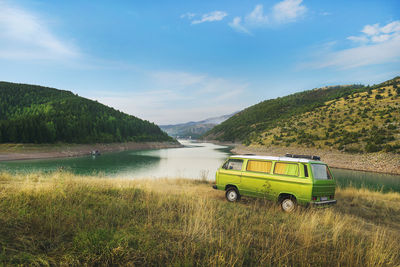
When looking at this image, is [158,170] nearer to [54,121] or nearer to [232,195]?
[232,195]

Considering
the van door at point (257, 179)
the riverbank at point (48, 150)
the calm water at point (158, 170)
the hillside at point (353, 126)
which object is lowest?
the calm water at point (158, 170)

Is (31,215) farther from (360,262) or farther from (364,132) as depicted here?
(364,132)

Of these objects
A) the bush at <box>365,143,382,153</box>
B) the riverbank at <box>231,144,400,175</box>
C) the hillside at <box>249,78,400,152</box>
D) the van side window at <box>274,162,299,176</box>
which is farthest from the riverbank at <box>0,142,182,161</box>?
the bush at <box>365,143,382,153</box>

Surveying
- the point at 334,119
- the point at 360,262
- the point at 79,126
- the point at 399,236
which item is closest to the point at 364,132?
the point at 334,119

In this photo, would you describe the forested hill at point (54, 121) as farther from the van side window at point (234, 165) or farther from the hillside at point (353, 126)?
the van side window at point (234, 165)

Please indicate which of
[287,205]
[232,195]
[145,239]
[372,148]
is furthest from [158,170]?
[372,148]

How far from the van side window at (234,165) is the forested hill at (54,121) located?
76004mm

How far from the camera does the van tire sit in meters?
9.79

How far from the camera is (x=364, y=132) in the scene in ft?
165

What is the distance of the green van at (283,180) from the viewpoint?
31.6 ft

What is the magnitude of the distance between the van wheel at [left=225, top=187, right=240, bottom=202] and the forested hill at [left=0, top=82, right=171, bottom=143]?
3002 inches

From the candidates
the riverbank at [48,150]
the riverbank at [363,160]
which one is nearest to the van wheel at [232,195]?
the riverbank at [363,160]

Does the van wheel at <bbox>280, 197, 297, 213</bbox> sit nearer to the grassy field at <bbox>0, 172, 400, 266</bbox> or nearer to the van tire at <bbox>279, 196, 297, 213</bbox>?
the van tire at <bbox>279, 196, 297, 213</bbox>

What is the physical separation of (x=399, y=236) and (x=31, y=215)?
1177 centimetres
